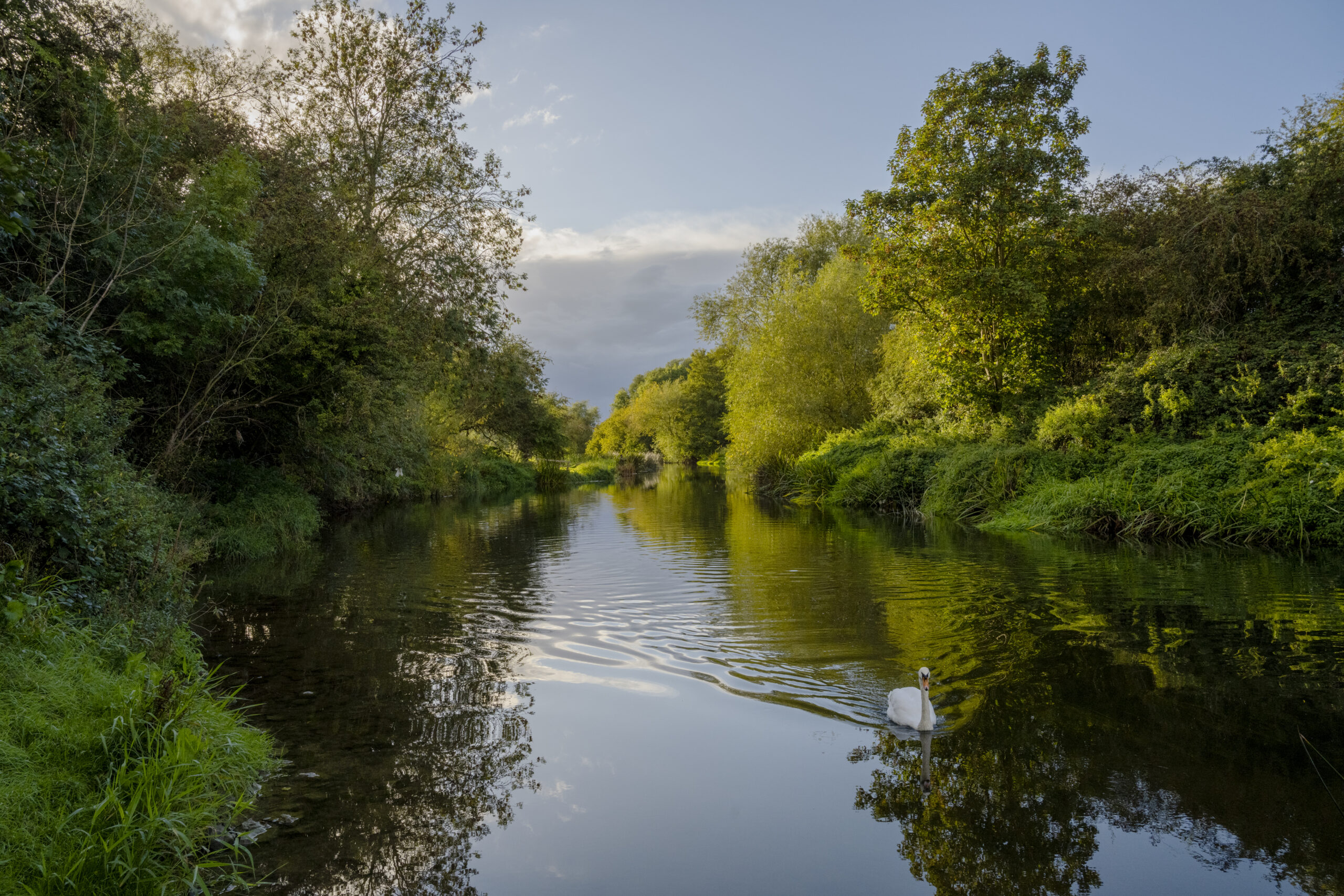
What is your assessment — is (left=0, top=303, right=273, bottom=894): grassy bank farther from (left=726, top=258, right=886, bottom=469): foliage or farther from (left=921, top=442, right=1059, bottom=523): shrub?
(left=726, top=258, right=886, bottom=469): foliage

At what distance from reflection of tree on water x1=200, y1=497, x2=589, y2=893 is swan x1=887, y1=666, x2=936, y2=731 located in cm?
262

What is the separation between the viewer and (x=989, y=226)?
19641mm

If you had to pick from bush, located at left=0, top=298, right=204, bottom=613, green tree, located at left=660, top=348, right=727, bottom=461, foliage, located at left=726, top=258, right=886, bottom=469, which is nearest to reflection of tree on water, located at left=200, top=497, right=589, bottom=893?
bush, located at left=0, top=298, right=204, bottom=613

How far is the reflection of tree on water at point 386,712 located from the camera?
3746 mm

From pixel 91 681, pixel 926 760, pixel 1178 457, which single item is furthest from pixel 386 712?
pixel 1178 457

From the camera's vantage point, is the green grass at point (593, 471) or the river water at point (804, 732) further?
the green grass at point (593, 471)

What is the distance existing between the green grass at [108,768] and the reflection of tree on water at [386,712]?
14.3 inches

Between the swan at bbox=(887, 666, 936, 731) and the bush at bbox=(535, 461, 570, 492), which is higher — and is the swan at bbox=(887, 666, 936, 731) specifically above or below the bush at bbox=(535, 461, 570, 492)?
below

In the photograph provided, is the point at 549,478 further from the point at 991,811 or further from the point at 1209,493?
the point at 991,811

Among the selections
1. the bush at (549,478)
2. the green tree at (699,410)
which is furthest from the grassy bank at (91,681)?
the green tree at (699,410)

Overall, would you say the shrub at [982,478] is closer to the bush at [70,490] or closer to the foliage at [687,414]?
the bush at [70,490]

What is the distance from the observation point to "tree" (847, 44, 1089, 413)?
19062mm

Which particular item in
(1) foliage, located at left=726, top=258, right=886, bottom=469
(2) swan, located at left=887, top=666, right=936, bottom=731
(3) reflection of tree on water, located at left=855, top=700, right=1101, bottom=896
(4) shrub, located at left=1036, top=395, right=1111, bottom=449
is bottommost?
(3) reflection of tree on water, located at left=855, top=700, right=1101, bottom=896

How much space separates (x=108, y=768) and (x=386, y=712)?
2.15m
